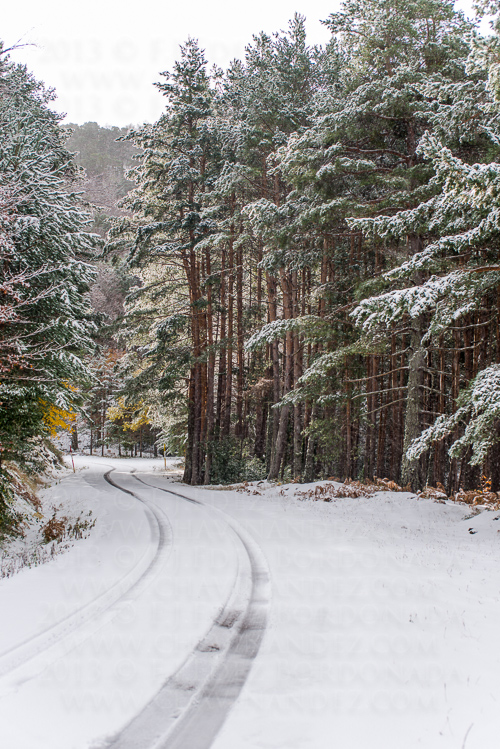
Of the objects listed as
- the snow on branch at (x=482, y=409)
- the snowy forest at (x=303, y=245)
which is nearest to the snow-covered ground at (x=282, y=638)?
the snow on branch at (x=482, y=409)

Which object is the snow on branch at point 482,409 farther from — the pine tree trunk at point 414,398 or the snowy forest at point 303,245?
the pine tree trunk at point 414,398

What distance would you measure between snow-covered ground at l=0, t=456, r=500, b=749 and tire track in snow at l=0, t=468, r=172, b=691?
0.02 metres

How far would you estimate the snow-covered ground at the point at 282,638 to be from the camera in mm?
2846

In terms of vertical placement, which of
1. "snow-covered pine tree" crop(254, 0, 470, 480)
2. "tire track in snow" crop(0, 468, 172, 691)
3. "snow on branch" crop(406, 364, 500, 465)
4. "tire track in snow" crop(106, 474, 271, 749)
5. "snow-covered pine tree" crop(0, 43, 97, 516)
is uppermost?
"snow-covered pine tree" crop(254, 0, 470, 480)

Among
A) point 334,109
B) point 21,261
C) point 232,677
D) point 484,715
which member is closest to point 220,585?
point 232,677

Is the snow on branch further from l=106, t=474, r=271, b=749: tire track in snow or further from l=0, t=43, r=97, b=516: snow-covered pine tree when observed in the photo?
l=0, t=43, r=97, b=516: snow-covered pine tree

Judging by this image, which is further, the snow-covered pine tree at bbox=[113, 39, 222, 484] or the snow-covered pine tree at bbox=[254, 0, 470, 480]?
the snow-covered pine tree at bbox=[113, 39, 222, 484]

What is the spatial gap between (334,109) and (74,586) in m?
13.4

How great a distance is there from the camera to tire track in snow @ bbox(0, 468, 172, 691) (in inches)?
140

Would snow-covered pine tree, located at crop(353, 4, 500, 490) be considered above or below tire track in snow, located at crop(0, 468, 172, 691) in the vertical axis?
above

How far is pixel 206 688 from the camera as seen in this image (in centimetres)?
328

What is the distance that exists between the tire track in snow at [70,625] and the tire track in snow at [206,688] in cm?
108

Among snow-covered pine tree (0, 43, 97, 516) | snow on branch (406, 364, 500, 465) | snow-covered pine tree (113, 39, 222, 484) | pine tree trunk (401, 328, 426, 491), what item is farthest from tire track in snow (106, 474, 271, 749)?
snow-covered pine tree (113, 39, 222, 484)

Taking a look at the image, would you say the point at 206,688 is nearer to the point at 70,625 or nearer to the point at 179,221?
the point at 70,625
